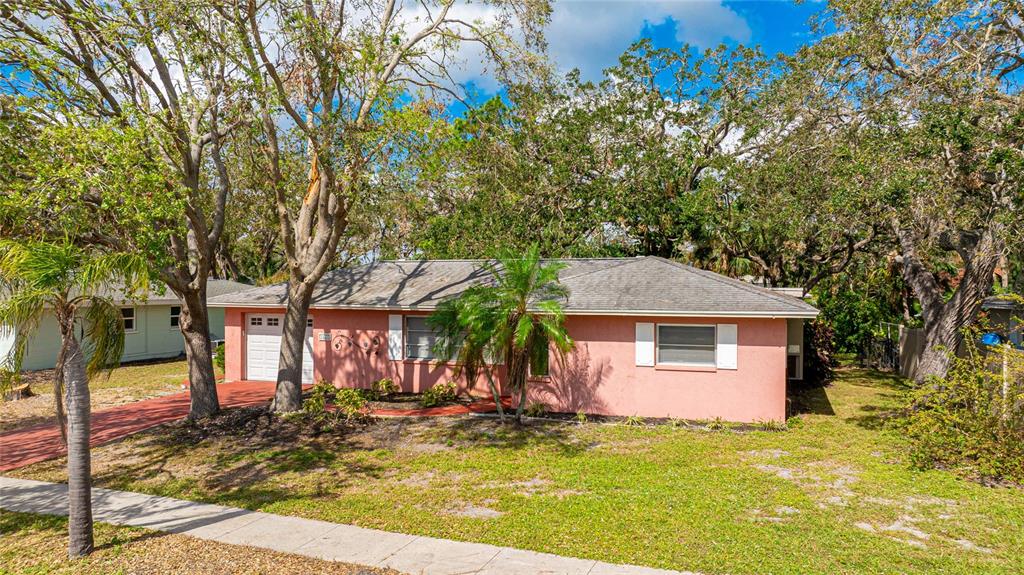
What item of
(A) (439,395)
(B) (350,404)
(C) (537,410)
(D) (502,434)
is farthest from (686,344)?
(B) (350,404)

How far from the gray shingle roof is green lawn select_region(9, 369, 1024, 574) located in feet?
8.74

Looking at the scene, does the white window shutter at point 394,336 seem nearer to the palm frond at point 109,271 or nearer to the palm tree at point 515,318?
the palm tree at point 515,318

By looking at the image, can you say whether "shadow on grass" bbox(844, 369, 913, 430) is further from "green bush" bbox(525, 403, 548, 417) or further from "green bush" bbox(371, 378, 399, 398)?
"green bush" bbox(371, 378, 399, 398)

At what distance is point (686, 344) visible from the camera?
508 inches

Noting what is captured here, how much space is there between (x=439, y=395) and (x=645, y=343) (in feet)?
18.0

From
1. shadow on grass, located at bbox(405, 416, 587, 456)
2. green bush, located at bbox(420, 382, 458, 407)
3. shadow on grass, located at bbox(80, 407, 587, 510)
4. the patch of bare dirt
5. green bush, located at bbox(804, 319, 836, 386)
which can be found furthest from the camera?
green bush, located at bbox(804, 319, 836, 386)

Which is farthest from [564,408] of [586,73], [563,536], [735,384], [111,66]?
[586,73]

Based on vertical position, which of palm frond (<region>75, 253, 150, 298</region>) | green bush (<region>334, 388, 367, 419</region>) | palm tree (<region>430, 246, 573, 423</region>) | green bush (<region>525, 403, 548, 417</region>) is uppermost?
palm frond (<region>75, 253, 150, 298</region>)

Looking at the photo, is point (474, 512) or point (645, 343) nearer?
point (474, 512)

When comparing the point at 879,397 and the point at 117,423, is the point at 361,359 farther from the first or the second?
the point at 879,397

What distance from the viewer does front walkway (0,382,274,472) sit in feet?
34.5

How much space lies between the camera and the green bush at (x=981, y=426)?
27.9 ft

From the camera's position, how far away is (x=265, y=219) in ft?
91.6

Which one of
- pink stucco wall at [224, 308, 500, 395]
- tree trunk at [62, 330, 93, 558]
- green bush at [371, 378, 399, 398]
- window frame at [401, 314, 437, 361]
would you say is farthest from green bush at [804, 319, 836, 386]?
tree trunk at [62, 330, 93, 558]
